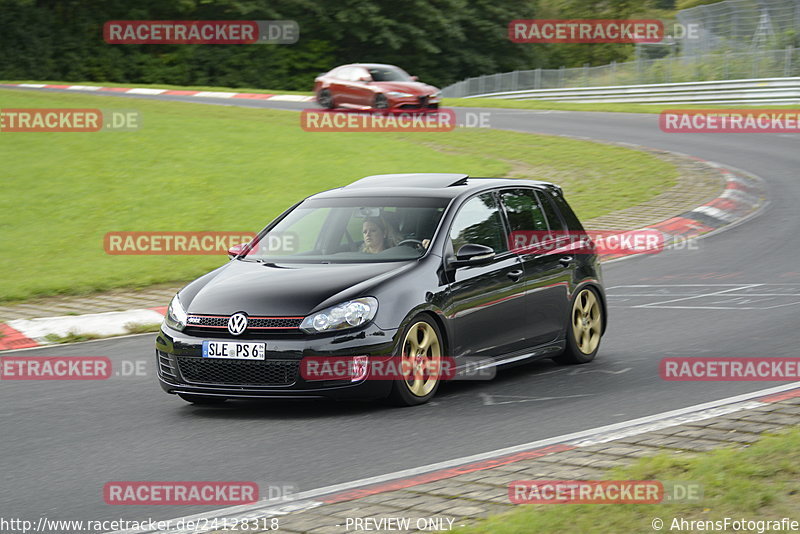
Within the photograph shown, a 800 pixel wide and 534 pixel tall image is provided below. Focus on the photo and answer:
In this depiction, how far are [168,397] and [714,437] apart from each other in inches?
165

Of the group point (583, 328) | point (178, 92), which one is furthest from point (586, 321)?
point (178, 92)

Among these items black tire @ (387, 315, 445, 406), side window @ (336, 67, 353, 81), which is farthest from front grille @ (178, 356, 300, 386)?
side window @ (336, 67, 353, 81)

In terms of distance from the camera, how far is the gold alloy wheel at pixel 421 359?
26.8 ft

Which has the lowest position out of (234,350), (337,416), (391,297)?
(337,416)

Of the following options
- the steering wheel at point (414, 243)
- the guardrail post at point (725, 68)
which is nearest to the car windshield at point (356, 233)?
the steering wheel at point (414, 243)

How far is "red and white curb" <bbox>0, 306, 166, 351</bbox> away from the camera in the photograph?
1146 cm

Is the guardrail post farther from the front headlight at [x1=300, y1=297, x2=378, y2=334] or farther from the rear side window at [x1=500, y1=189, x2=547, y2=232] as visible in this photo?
the front headlight at [x1=300, y1=297, x2=378, y2=334]

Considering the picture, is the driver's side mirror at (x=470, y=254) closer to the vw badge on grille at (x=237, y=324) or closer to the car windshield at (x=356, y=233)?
the car windshield at (x=356, y=233)

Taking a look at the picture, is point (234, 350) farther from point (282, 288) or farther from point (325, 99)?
point (325, 99)

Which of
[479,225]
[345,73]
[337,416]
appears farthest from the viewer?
[345,73]

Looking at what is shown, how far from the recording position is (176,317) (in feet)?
27.6

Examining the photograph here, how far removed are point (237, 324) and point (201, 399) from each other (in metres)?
0.97

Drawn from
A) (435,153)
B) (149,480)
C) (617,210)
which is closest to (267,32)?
(435,153)

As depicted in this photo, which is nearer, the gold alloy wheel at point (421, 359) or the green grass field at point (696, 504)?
the green grass field at point (696, 504)
